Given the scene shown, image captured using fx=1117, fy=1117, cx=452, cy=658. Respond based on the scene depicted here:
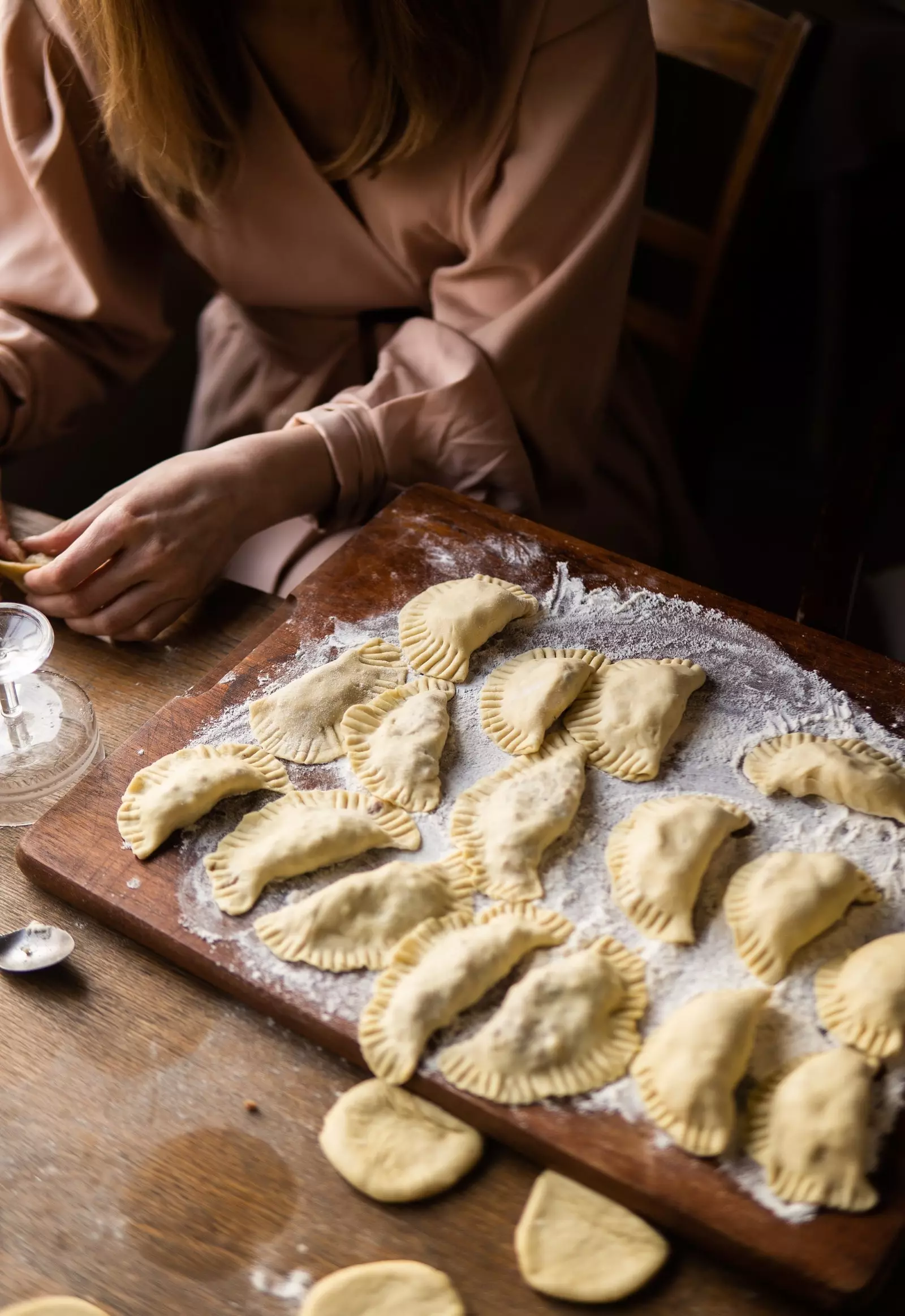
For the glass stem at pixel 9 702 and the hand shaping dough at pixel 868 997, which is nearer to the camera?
the hand shaping dough at pixel 868 997

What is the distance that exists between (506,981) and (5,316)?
3.94 ft

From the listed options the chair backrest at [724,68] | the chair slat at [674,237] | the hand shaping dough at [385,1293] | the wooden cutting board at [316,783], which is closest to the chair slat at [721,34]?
the chair backrest at [724,68]

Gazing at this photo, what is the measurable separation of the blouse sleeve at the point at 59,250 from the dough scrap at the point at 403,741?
0.76m

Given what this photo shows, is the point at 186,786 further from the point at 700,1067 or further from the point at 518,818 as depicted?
the point at 700,1067

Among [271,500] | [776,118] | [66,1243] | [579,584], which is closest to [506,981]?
[66,1243]

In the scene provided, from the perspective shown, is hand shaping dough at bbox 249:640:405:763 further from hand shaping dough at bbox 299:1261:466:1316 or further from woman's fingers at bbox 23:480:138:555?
hand shaping dough at bbox 299:1261:466:1316

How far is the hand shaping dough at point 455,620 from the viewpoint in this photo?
132cm

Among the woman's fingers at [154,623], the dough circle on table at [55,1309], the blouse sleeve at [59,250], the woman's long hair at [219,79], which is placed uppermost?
the woman's long hair at [219,79]

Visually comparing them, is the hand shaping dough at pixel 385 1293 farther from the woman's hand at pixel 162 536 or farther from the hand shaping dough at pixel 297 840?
the woman's hand at pixel 162 536

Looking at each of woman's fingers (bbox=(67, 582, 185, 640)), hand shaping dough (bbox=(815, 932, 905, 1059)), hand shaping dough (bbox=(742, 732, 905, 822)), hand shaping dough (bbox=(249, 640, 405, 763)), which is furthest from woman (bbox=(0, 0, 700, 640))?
hand shaping dough (bbox=(815, 932, 905, 1059))

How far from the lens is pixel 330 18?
4.92ft

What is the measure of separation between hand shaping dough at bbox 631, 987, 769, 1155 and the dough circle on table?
0.47m

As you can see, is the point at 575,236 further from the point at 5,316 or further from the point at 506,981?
the point at 506,981

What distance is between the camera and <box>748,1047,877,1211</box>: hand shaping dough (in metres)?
0.90
